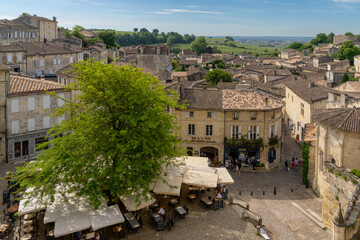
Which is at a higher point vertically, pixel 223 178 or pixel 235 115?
pixel 235 115

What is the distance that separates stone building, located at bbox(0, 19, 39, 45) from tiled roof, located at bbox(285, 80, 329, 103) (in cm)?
7062

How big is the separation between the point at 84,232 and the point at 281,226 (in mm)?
13731

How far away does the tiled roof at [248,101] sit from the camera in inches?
1377

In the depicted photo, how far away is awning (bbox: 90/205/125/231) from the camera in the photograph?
17030mm

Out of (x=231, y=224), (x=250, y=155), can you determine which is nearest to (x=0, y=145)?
(x=231, y=224)

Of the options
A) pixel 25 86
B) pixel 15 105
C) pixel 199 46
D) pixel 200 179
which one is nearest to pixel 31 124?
pixel 15 105

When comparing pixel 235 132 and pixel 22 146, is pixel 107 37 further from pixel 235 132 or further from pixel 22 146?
pixel 235 132

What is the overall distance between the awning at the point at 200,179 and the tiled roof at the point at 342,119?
10.6 meters

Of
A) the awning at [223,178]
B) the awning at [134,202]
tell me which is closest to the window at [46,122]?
the awning at [134,202]

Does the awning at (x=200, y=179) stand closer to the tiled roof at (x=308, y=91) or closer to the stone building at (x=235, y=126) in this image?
the stone building at (x=235, y=126)

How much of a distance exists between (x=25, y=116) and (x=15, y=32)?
211ft

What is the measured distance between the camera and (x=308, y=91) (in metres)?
50.1

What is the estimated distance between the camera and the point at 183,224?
2050cm

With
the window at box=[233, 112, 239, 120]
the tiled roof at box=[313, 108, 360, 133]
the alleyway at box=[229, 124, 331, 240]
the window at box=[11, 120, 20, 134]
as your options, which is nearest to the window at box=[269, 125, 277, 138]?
the window at box=[233, 112, 239, 120]
